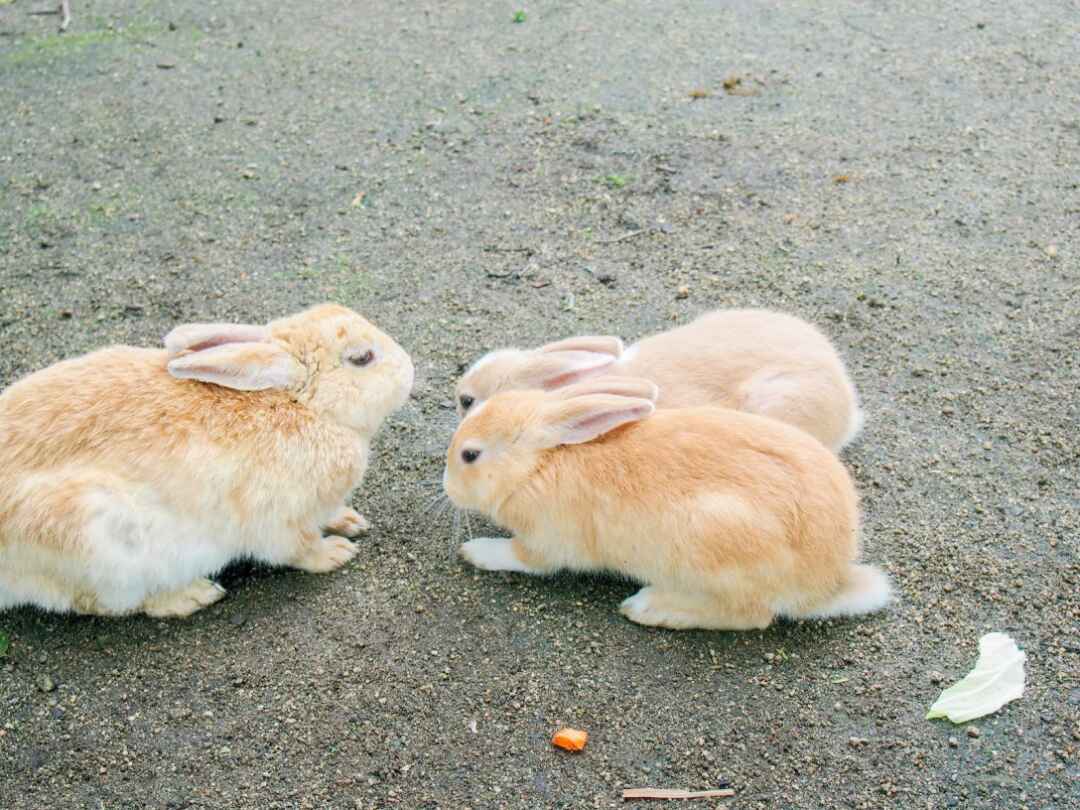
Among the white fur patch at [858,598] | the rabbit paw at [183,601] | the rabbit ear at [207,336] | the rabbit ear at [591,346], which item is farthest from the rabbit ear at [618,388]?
the rabbit paw at [183,601]

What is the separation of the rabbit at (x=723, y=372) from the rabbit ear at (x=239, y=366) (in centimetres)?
80

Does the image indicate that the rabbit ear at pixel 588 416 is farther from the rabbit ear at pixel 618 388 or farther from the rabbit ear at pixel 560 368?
the rabbit ear at pixel 560 368

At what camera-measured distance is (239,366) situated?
135 inches

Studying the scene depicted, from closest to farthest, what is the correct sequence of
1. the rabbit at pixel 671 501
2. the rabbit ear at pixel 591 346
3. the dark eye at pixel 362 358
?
the rabbit at pixel 671 501, the dark eye at pixel 362 358, the rabbit ear at pixel 591 346

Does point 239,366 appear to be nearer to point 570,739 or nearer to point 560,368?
point 560,368

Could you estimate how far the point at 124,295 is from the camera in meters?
5.01

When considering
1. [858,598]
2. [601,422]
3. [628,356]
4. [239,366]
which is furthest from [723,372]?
[239,366]

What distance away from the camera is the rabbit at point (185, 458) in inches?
128

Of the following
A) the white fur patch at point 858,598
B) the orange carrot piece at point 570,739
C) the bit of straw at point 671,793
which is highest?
the white fur patch at point 858,598

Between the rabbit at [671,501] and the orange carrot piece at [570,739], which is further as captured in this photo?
the rabbit at [671,501]

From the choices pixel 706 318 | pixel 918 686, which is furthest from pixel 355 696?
pixel 706 318

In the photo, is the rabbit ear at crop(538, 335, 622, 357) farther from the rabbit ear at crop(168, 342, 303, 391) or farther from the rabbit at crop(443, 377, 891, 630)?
the rabbit ear at crop(168, 342, 303, 391)

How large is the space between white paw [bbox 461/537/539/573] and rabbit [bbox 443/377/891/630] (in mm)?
15

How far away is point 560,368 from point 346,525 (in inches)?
35.9
